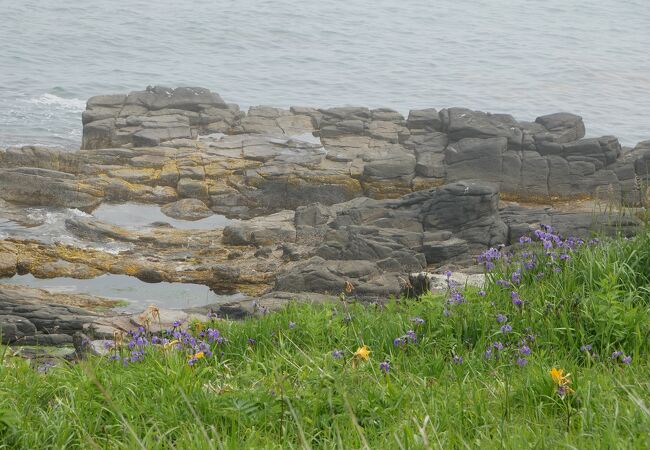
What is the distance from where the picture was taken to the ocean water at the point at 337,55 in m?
49.3

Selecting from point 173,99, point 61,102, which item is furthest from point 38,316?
point 61,102

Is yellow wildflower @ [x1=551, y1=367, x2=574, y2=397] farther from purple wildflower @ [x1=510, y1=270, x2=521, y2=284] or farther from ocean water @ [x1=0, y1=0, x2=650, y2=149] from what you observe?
ocean water @ [x1=0, y1=0, x2=650, y2=149]

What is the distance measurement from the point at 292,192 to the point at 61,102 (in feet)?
73.3

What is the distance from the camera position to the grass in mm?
4984

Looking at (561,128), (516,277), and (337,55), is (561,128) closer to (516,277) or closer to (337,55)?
(516,277)

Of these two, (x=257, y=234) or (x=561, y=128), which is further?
(x=561, y=128)

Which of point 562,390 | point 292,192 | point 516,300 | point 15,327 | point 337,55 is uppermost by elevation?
point 562,390

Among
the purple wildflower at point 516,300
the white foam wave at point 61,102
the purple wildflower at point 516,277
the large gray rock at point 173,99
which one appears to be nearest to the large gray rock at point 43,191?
the large gray rock at point 173,99

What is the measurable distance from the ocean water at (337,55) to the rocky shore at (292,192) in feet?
29.4

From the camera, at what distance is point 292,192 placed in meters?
23.7

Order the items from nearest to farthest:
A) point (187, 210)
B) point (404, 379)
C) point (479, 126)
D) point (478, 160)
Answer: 1. point (404, 379)
2. point (187, 210)
3. point (478, 160)
4. point (479, 126)

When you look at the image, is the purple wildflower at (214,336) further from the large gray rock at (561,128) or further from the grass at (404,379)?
the large gray rock at (561,128)

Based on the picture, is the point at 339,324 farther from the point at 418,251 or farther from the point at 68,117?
the point at 68,117

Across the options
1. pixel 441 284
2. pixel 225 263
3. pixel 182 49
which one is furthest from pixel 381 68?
pixel 441 284
